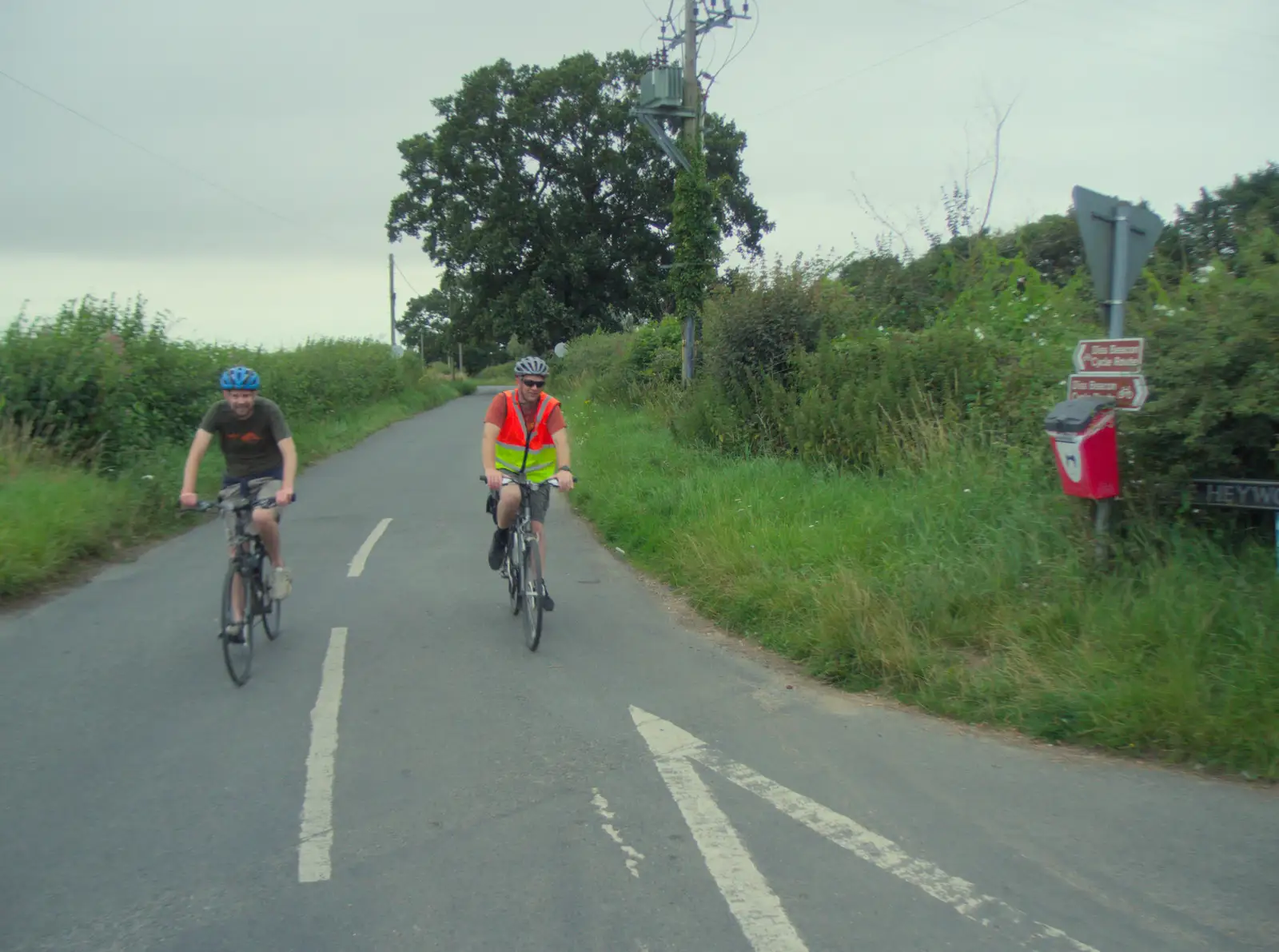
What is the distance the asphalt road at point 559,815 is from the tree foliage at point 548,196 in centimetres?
4046

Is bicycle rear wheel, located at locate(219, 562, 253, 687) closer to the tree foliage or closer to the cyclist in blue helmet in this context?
the cyclist in blue helmet

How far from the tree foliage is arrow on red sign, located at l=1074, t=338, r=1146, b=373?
4067cm

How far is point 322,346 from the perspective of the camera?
103ft

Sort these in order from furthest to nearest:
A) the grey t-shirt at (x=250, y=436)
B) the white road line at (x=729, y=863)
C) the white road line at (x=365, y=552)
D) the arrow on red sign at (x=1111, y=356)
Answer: the white road line at (x=365, y=552), the grey t-shirt at (x=250, y=436), the arrow on red sign at (x=1111, y=356), the white road line at (x=729, y=863)

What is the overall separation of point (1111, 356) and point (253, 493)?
568 centimetres

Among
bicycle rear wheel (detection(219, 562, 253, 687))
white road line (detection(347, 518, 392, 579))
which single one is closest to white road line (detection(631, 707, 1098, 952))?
bicycle rear wheel (detection(219, 562, 253, 687))

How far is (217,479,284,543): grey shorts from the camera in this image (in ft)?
22.5

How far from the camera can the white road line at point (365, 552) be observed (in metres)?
9.89

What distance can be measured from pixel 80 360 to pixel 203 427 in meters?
7.79

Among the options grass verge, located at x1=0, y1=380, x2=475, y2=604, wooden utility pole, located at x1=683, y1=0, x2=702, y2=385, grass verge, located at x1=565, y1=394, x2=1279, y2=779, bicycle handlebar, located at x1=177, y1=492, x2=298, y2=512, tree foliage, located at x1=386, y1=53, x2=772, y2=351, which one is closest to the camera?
grass verge, located at x1=565, y1=394, x2=1279, y2=779

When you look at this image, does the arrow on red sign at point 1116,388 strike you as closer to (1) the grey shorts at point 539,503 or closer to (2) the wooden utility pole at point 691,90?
(1) the grey shorts at point 539,503

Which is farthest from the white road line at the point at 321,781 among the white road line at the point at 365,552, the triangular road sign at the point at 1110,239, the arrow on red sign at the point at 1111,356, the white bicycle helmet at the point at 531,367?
the triangular road sign at the point at 1110,239

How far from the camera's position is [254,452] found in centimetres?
716

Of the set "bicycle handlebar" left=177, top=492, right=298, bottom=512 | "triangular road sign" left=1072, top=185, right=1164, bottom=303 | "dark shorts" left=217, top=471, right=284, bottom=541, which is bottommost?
"bicycle handlebar" left=177, top=492, right=298, bottom=512
